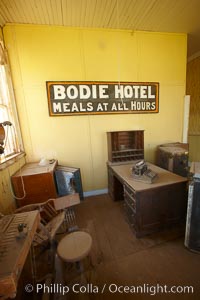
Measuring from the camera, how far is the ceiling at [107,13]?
2100 millimetres

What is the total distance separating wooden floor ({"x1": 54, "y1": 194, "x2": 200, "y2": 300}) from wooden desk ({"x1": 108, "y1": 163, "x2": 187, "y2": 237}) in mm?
164

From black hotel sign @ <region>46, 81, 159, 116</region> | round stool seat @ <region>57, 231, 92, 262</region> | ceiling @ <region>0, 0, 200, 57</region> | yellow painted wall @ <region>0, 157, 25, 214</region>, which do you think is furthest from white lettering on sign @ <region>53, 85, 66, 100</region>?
round stool seat @ <region>57, 231, 92, 262</region>

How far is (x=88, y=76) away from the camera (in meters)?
2.79

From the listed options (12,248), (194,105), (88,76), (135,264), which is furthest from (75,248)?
(194,105)

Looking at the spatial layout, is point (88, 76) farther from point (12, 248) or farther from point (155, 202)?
point (12, 248)

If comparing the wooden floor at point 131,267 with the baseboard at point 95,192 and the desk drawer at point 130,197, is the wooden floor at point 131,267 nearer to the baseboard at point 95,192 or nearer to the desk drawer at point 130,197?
the desk drawer at point 130,197

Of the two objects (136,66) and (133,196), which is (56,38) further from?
(133,196)

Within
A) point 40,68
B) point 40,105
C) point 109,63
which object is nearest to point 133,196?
point 40,105

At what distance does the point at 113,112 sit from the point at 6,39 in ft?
7.31

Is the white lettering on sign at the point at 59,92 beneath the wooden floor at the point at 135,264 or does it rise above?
above

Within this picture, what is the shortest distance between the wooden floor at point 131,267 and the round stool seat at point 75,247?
→ 0.83 ft

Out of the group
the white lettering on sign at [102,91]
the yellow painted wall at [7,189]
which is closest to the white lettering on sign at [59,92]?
the white lettering on sign at [102,91]

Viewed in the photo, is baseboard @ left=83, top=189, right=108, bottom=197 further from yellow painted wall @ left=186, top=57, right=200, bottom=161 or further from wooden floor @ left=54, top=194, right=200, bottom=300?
yellow painted wall @ left=186, top=57, right=200, bottom=161

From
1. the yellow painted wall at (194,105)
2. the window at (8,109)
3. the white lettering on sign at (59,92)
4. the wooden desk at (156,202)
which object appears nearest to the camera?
the wooden desk at (156,202)
